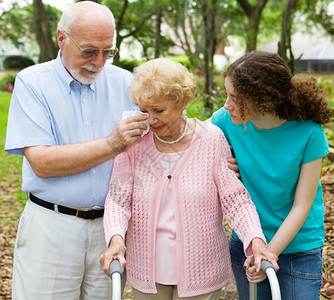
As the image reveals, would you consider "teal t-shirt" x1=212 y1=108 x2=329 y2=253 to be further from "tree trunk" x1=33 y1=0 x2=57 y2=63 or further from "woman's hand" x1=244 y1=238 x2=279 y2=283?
"tree trunk" x1=33 y1=0 x2=57 y2=63

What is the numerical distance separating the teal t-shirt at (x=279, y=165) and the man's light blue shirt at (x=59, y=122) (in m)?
0.69

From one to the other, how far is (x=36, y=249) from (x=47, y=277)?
0.16m

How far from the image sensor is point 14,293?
105 inches

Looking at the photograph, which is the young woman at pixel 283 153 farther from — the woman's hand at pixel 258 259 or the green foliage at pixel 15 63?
the green foliage at pixel 15 63

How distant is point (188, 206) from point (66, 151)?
2.08 feet

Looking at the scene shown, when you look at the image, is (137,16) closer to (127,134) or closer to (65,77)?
(65,77)

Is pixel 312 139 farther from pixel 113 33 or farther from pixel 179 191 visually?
pixel 113 33

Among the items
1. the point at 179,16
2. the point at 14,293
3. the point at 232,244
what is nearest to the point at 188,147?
the point at 232,244

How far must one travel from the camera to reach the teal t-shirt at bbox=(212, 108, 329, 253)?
2.28 metres

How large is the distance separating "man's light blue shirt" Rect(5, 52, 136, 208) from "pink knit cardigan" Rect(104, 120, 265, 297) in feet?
0.61

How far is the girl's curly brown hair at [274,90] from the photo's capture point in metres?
2.22

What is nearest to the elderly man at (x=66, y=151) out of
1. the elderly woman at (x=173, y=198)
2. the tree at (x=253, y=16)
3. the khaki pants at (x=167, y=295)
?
the elderly woman at (x=173, y=198)

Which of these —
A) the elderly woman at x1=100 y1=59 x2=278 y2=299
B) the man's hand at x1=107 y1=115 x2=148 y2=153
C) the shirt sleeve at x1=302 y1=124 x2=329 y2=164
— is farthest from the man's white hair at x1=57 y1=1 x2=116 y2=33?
the shirt sleeve at x1=302 y1=124 x2=329 y2=164

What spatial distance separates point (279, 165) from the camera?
7.63 ft
